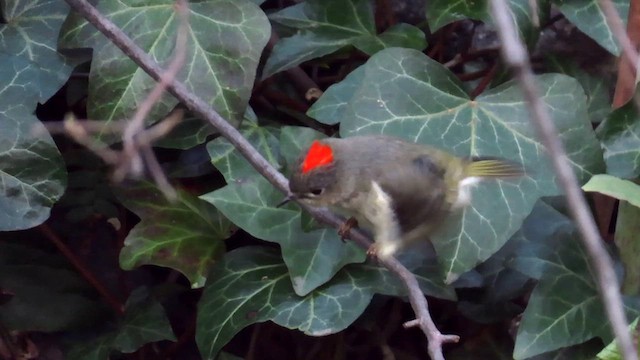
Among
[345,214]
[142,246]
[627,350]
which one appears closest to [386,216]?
[345,214]

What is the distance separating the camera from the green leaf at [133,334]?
153 cm

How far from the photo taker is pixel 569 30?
6.10 feet

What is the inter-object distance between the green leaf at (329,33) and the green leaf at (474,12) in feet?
0.30

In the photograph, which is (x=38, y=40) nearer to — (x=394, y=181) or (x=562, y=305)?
(x=394, y=181)

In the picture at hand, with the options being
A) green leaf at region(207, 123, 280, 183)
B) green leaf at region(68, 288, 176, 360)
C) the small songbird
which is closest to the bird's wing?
the small songbird

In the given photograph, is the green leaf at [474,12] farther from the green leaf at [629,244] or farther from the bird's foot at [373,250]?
the bird's foot at [373,250]

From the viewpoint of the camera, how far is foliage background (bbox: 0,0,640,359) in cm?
138

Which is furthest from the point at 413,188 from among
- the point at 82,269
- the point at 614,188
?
the point at 82,269

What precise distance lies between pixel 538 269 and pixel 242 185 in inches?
20.7

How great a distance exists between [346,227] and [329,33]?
0.45 meters

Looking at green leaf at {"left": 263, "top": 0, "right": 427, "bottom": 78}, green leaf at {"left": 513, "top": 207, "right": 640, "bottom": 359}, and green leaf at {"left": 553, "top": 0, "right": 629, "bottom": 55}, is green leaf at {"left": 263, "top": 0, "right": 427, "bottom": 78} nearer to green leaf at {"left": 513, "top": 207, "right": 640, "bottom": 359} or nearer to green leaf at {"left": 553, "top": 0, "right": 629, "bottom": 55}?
green leaf at {"left": 553, "top": 0, "right": 629, "bottom": 55}

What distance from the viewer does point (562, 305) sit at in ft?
4.50

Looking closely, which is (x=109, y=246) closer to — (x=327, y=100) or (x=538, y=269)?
(x=327, y=100)

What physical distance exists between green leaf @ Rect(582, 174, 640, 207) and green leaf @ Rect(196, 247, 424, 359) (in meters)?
0.46
